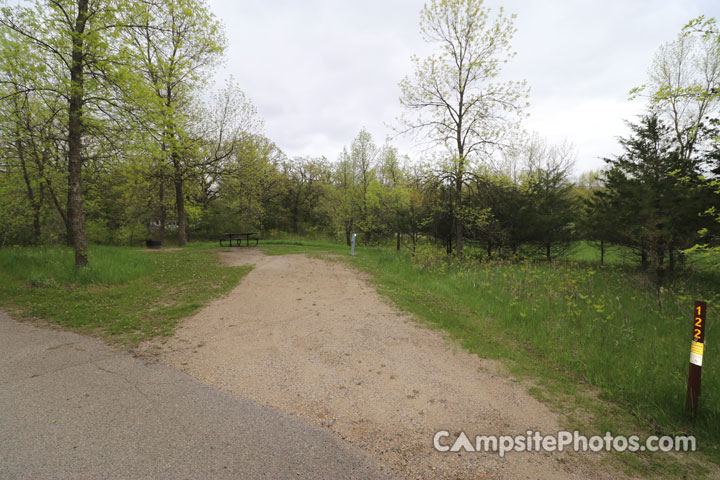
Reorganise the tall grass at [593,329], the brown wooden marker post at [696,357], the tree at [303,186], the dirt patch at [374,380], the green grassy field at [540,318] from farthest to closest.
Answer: the tree at [303,186]
the tall grass at [593,329]
the green grassy field at [540,318]
the brown wooden marker post at [696,357]
the dirt patch at [374,380]

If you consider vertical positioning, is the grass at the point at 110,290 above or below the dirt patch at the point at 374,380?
above

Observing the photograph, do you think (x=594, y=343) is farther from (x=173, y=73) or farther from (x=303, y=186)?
(x=303, y=186)

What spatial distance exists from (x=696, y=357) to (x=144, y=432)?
5.03 meters

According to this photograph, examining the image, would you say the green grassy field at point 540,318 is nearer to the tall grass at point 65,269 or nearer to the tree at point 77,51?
the tall grass at point 65,269

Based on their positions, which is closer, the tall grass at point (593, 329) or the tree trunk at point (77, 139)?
the tall grass at point (593, 329)

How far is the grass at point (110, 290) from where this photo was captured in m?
5.12

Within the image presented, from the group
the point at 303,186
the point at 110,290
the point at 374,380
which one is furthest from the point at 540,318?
the point at 303,186

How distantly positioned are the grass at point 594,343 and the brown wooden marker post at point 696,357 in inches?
5.8

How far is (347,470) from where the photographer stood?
219cm

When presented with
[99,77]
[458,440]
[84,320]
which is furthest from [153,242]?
[458,440]

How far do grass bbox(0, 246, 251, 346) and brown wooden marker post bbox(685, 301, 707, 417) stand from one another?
21.6ft

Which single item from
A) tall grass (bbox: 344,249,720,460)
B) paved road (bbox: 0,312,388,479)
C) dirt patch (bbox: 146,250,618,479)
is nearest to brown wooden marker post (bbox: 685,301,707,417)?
tall grass (bbox: 344,249,720,460)

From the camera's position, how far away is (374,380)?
3531mm

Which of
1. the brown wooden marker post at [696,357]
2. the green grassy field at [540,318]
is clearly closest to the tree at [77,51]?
the green grassy field at [540,318]
